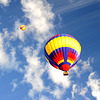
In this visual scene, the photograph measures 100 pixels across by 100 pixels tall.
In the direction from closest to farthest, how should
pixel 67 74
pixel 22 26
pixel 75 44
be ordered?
pixel 67 74
pixel 75 44
pixel 22 26

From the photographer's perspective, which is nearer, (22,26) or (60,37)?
(60,37)

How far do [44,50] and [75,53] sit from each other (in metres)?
7.14

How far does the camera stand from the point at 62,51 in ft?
122

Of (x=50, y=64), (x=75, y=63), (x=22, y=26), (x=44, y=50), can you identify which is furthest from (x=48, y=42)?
(x=22, y=26)

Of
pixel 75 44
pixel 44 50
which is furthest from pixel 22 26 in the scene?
pixel 75 44

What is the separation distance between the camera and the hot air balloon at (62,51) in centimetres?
3678

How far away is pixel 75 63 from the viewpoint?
39531 millimetres

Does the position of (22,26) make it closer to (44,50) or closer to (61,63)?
(44,50)

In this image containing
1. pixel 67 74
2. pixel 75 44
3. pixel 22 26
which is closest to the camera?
pixel 67 74

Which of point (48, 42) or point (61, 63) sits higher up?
point (48, 42)

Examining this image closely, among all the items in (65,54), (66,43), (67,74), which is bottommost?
(67,74)

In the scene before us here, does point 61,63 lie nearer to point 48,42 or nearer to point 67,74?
point 67,74

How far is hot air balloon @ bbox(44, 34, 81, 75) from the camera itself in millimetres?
36781

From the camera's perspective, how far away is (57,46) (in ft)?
124
